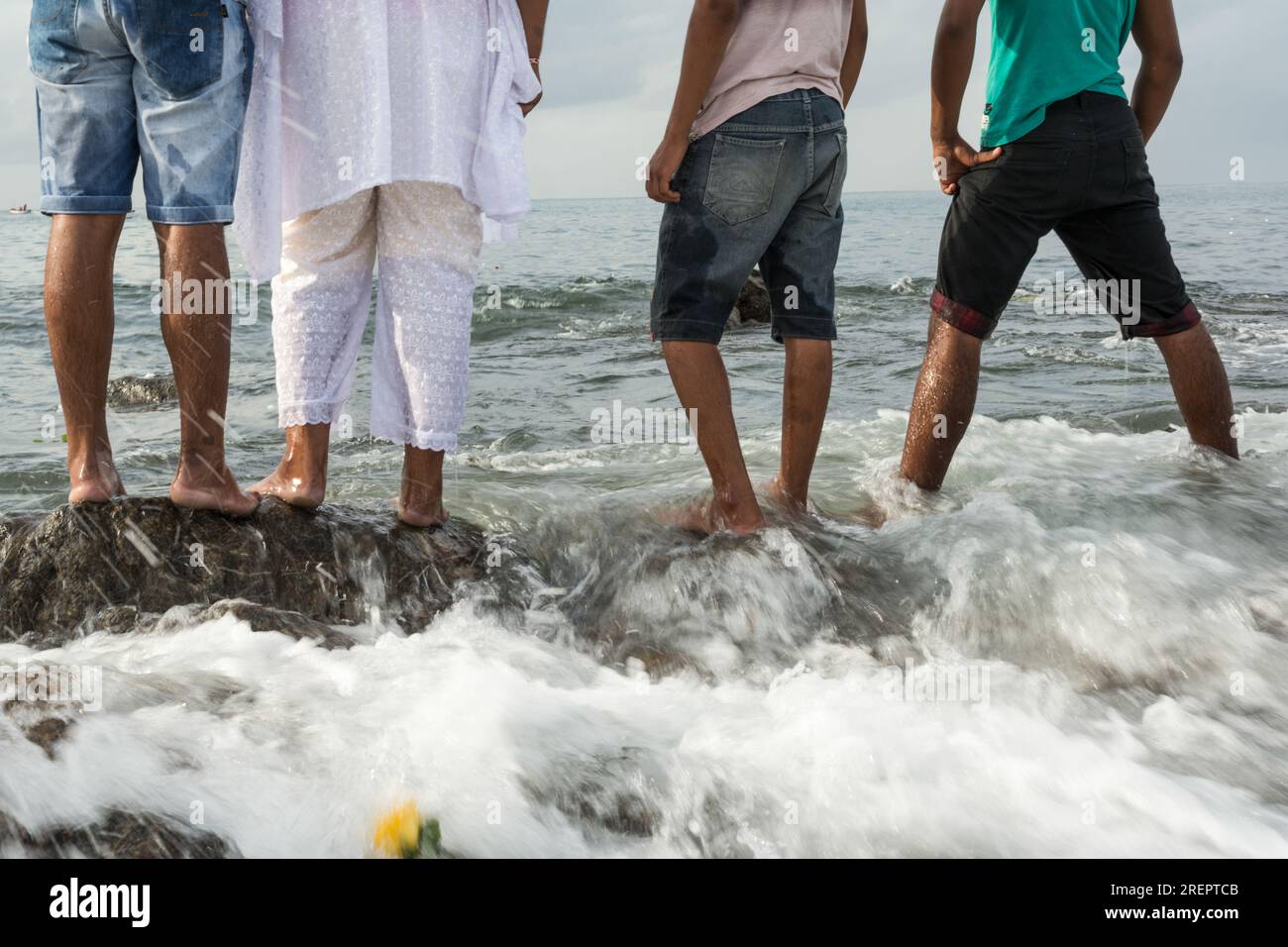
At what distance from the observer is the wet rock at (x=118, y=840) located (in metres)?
1.88

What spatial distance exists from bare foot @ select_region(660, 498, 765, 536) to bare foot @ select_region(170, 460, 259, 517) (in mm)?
1309

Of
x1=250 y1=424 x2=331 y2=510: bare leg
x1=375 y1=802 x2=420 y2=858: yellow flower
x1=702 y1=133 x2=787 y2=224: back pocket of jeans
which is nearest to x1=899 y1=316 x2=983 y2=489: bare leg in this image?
x1=702 y1=133 x2=787 y2=224: back pocket of jeans

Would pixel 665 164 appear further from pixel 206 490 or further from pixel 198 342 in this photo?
pixel 206 490

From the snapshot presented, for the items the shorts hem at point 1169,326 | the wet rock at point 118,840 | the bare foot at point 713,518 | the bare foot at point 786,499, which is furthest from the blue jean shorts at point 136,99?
the shorts hem at point 1169,326

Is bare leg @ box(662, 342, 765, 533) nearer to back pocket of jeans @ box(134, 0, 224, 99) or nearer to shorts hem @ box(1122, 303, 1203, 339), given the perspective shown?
back pocket of jeans @ box(134, 0, 224, 99)

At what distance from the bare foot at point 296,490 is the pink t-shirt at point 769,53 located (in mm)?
1505

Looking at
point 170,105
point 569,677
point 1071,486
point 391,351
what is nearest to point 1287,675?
point 1071,486

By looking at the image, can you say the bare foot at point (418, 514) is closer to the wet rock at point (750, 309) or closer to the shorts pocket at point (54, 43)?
the shorts pocket at point (54, 43)

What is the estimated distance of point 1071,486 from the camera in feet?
13.9

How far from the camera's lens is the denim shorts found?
3.28 meters

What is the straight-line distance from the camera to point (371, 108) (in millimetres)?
2932

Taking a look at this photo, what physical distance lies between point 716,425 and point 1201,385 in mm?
1874

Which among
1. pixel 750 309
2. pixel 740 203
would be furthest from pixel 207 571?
pixel 750 309
